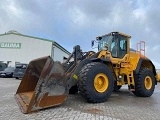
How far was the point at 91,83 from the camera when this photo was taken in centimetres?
805

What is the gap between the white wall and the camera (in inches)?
1406

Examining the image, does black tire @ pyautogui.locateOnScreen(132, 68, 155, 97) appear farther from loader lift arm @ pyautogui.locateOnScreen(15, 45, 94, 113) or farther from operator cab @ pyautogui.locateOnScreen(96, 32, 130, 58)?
loader lift arm @ pyautogui.locateOnScreen(15, 45, 94, 113)

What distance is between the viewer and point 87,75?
796 centimetres

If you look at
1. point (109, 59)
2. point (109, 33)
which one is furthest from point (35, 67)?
point (109, 33)

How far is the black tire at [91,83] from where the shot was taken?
792 centimetres

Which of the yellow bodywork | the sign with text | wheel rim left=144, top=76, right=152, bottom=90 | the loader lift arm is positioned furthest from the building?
the loader lift arm

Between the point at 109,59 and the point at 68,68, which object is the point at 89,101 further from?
the point at 109,59

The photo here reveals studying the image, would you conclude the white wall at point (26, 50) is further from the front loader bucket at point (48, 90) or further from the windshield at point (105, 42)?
the front loader bucket at point (48, 90)

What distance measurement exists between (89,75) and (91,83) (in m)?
0.27

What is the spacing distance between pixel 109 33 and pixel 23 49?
27204 millimetres

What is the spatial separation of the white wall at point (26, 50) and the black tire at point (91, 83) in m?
27.7

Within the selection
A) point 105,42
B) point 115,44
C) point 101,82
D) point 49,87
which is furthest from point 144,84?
point 49,87

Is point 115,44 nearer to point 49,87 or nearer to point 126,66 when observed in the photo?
point 126,66

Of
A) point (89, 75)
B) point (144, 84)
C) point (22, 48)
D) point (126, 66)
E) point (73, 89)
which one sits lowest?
point (73, 89)
